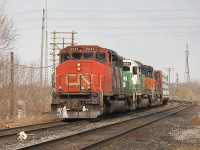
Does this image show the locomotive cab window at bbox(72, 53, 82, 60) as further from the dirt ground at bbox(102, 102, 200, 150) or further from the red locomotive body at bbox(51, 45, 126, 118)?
the dirt ground at bbox(102, 102, 200, 150)

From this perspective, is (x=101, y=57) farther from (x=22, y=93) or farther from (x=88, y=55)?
(x=22, y=93)

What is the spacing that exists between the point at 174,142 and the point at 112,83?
9.31m

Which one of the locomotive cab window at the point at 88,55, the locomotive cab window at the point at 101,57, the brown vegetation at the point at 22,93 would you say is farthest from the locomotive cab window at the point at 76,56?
the brown vegetation at the point at 22,93

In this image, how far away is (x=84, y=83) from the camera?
17812 millimetres

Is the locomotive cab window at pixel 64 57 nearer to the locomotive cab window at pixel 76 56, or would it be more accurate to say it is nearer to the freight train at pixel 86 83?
the freight train at pixel 86 83

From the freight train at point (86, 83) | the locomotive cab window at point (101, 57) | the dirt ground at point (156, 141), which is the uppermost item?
the locomotive cab window at point (101, 57)

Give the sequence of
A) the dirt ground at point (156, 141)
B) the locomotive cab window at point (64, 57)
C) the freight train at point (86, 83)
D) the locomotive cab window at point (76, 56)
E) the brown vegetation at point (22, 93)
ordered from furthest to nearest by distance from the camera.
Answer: the brown vegetation at point (22, 93) < the locomotive cab window at point (64, 57) < the locomotive cab window at point (76, 56) < the freight train at point (86, 83) < the dirt ground at point (156, 141)

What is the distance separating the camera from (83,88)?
1772 centimetres

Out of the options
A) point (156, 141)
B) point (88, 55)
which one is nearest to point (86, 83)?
point (88, 55)

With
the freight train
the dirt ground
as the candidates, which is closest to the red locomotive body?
the freight train

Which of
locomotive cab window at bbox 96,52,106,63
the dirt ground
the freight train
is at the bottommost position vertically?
the dirt ground

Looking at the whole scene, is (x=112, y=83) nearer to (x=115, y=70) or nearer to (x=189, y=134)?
(x=115, y=70)

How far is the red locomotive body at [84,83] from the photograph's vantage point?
674 inches

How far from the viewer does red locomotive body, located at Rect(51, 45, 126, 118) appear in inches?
674
